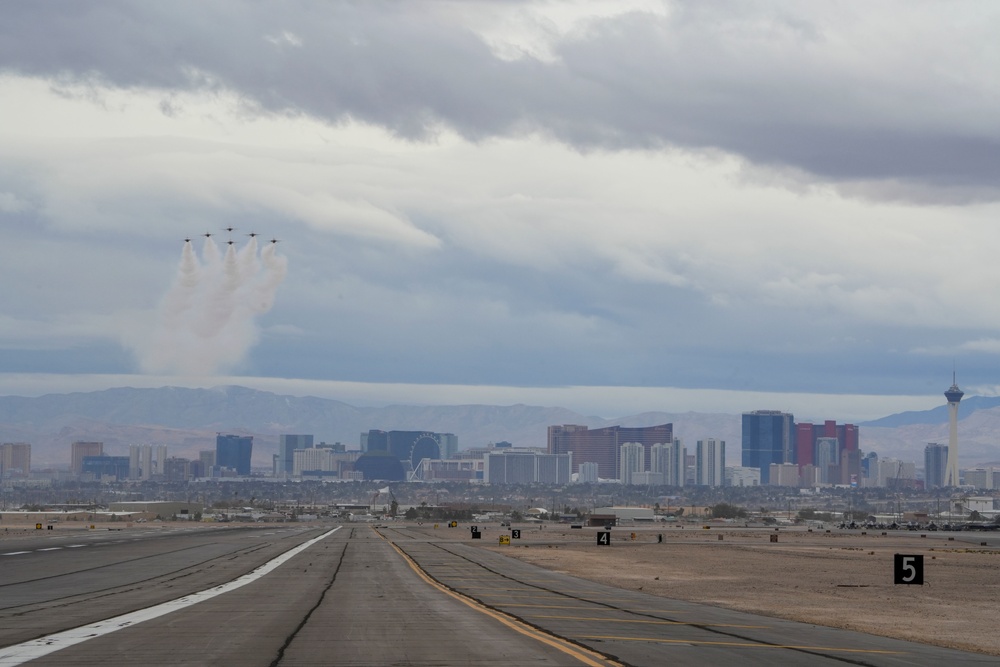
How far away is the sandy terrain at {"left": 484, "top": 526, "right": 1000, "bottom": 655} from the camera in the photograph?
43375 mm

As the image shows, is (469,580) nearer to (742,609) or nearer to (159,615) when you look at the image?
(742,609)

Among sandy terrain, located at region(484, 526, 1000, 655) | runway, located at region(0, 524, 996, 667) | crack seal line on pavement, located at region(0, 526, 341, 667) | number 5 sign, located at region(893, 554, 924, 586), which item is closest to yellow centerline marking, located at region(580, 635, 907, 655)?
runway, located at region(0, 524, 996, 667)

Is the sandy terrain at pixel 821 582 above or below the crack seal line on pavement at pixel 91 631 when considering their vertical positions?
below

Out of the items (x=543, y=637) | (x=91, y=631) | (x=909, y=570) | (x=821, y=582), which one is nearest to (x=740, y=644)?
(x=543, y=637)

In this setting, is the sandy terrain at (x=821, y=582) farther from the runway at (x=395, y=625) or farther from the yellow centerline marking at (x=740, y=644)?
the yellow centerline marking at (x=740, y=644)

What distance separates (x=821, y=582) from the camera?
69500 mm

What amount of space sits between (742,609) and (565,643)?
21.4 metres

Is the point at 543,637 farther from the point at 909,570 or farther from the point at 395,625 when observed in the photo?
the point at 909,570

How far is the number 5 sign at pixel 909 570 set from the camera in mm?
58469

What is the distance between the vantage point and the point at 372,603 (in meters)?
39.2

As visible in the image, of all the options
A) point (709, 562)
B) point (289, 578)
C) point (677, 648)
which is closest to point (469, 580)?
point (289, 578)

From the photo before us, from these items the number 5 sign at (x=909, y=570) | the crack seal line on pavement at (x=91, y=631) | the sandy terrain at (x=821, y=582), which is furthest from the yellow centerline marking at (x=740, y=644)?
the number 5 sign at (x=909, y=570)

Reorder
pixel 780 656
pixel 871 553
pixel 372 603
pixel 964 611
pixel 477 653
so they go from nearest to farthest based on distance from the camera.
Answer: pixel 477 653, pixel 780 656, pixel 372 603, pixel 964 611, pixel 871 553

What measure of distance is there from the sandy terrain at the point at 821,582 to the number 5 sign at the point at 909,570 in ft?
2.63
